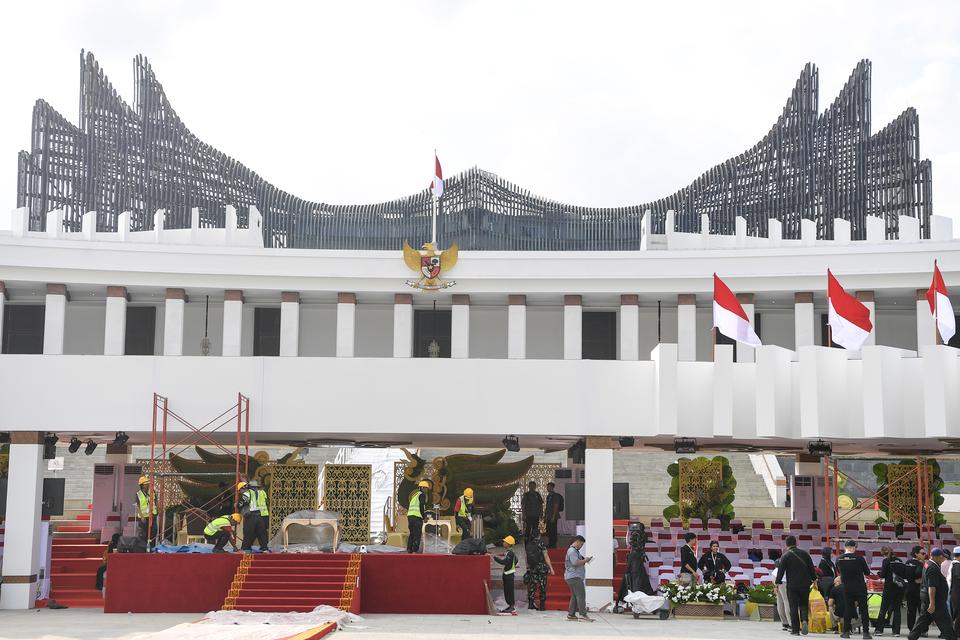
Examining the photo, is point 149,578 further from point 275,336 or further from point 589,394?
point 275,336

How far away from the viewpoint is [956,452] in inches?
1051

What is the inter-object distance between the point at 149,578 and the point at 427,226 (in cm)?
2897

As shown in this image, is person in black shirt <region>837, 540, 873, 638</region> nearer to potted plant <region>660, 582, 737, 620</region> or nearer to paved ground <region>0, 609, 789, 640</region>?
paved ground <region>0, 609, 789, 640</region>

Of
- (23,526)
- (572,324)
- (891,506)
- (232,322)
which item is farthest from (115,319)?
(891,506)

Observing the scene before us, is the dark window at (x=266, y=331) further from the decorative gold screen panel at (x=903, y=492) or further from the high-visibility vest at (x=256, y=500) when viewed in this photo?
the decorative gold screen panel at (x=903, y=492)

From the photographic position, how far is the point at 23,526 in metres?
22.9

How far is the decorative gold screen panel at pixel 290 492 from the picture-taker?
23109 mm

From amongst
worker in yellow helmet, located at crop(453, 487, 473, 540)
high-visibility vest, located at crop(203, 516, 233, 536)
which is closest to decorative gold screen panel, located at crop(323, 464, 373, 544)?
worker in yellow helmet, located at crop(453, 487, 473, 540)

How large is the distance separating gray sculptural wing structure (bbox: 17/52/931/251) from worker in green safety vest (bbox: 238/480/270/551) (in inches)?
978

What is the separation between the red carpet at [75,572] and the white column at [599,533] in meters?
9.74

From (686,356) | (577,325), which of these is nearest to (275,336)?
(577,325)

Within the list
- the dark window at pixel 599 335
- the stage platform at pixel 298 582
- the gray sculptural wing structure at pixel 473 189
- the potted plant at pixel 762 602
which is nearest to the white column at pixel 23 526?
the stage platform at pixel 298 582

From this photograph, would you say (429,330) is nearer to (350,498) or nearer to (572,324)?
(572,324)

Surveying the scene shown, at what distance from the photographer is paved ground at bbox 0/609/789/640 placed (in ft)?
56.9
